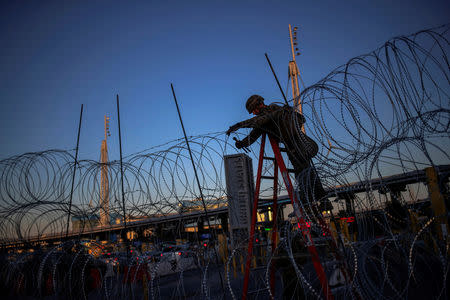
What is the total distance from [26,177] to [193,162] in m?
3.47

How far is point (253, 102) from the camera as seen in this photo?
203 inches

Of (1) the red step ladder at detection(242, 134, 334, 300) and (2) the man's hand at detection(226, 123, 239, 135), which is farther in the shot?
(2) the man's hand at detection(226, 123, 239, 135)

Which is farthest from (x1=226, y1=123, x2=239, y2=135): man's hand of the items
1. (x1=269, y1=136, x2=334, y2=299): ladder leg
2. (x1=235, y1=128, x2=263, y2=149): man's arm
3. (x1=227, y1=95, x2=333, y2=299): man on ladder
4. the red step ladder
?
(x1=269, y1=136, x2=334, y2=299): ladder leg

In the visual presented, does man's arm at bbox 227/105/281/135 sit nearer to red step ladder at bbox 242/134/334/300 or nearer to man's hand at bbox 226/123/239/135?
man's hand at bbox 226/123/239/135

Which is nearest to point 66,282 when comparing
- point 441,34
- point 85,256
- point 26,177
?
point 85,256

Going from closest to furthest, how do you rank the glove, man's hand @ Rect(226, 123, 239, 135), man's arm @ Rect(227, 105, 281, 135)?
man's arm @ Rect(227, 105, 281, 135), man's hand @ Rect(226, 123, 239, 135), the glove

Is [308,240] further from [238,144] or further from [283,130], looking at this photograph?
[238,144]

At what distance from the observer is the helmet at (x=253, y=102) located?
5.16 meters

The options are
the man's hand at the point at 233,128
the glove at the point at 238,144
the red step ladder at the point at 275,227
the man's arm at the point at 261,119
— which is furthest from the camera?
the glove at the point at 238,144

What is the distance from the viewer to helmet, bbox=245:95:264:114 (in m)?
5.16

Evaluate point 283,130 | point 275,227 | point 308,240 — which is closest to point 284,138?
point 283,130

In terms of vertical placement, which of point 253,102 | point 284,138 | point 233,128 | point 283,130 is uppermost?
point 253,102

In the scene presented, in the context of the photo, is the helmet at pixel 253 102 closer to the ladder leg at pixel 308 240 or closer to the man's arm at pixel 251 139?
the man's arm at pixel 251 139

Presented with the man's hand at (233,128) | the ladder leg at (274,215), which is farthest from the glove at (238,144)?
the ladder leg at (274,215)
